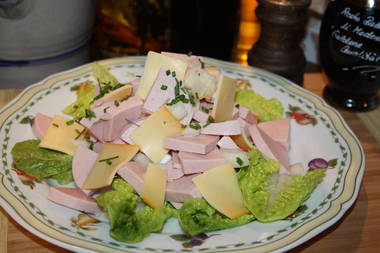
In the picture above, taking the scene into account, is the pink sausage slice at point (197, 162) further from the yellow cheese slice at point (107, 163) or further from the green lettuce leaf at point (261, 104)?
the green lettuce leaf at point (261, 104)

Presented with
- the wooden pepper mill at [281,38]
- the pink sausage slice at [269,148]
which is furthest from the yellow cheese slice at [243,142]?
the wooden pepper mill at [281,38]

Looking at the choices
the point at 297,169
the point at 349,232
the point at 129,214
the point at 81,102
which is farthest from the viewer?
the point at 81,102

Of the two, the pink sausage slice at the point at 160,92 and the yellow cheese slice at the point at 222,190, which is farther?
the pink sausage slice at the point at 160,92

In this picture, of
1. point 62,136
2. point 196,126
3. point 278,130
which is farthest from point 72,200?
point 278,130

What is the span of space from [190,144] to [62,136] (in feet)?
0.98

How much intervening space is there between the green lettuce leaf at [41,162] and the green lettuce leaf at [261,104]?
489 mm

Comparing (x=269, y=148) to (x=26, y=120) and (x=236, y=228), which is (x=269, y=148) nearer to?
(x=236, y=228)

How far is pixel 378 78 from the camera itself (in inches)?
54.6

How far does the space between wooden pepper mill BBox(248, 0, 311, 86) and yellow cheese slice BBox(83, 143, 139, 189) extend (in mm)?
636

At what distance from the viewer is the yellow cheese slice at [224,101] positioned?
1128mm

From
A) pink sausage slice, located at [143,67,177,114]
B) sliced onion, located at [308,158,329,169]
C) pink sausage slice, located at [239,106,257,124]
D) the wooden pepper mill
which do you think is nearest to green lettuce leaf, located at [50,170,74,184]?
pink sausage slice, located at [143,67,177,114]

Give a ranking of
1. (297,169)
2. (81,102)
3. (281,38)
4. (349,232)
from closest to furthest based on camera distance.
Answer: (349,232) < (297,169) < (81,102) < (281,38)

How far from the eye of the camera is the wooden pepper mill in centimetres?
142

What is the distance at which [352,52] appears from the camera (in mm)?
1354
